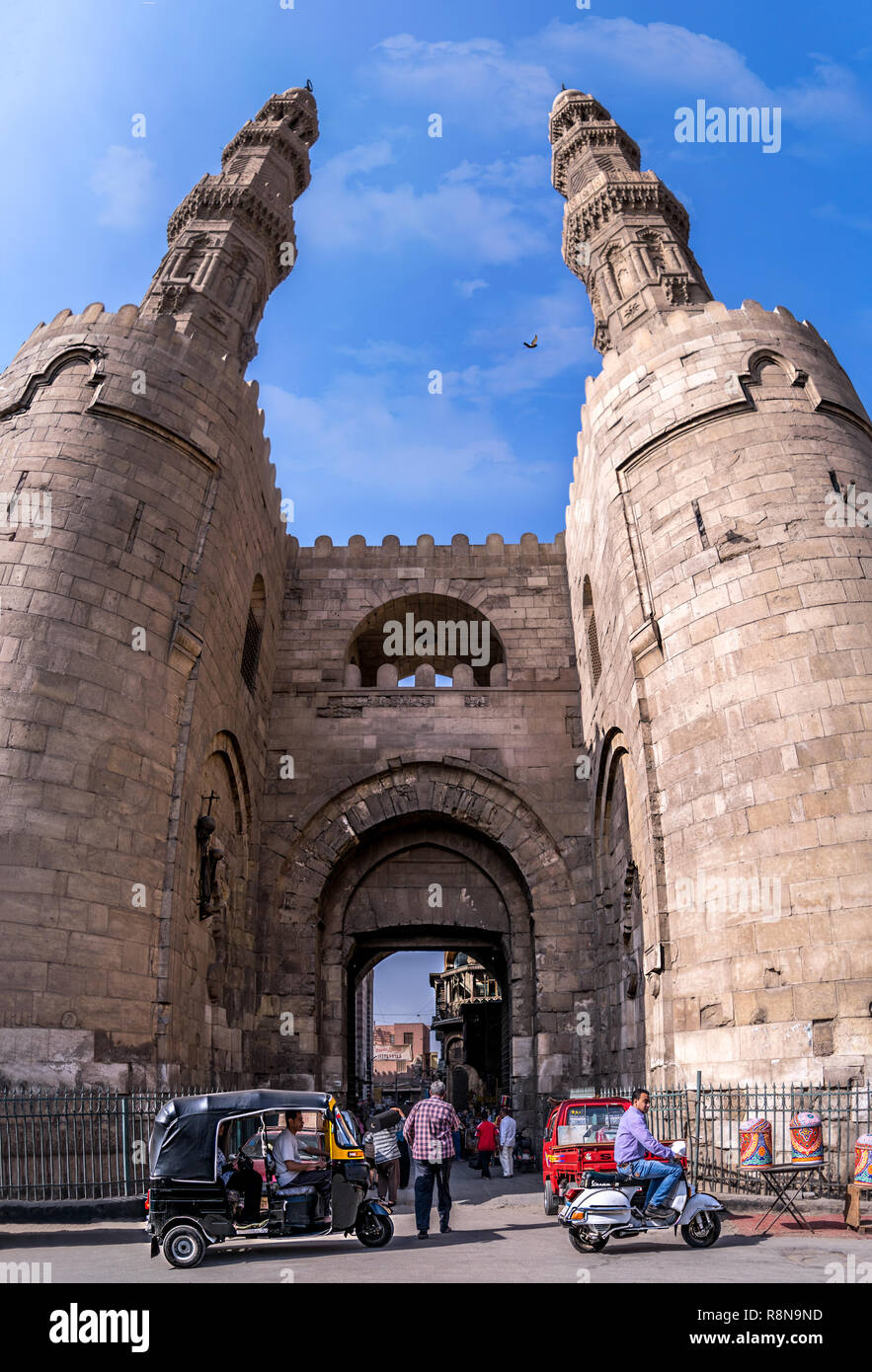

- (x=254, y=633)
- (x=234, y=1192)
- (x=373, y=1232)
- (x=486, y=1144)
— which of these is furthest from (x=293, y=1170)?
(x=254, y=633)

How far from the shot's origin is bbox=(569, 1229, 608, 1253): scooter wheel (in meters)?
7.16

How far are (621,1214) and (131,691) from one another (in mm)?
8129

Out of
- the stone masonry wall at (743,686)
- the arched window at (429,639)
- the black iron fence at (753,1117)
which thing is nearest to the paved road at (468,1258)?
the black iron fence at (753,1117)

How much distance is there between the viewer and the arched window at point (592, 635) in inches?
656

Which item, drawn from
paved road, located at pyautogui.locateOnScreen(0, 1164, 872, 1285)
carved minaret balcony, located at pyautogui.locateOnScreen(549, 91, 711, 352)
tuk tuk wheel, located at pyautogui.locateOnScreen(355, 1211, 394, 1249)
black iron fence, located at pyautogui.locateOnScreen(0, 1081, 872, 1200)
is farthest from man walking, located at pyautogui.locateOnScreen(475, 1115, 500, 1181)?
carved minaret balcony, located at pyautogui.locateOnScreen(549, 91, 711, 352)

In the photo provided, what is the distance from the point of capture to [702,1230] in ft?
24.3

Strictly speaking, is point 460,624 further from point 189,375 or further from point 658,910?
point 658,910

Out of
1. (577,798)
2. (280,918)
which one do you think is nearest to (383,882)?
(280,918)

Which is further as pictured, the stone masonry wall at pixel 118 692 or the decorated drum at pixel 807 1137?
the stone masonry wall at pixel 118 692

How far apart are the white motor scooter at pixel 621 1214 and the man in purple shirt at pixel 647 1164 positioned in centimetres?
5

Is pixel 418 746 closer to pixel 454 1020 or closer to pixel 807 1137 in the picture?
pixel 807 1137

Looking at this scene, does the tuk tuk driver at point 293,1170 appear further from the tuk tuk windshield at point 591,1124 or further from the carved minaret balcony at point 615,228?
the carved minaret balcony at point 615,228

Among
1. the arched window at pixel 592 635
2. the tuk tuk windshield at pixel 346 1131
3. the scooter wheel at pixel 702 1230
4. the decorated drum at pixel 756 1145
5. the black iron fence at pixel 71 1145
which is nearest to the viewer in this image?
the scooter wheel at pixel 702 1230

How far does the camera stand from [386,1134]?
11.2 metres
